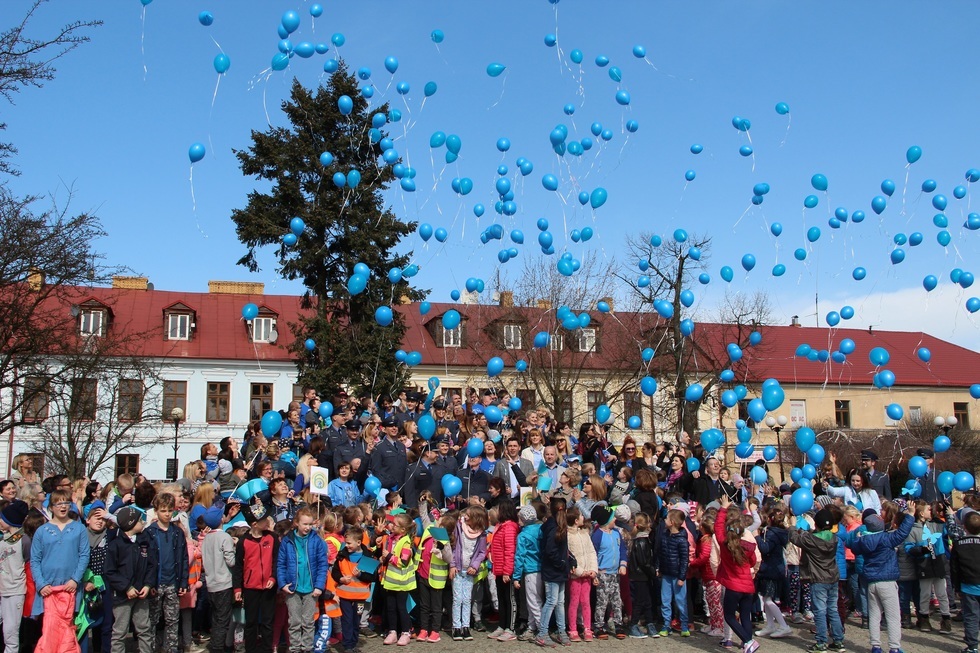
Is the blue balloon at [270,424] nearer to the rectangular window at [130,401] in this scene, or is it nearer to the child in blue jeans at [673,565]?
the child in blue jeans at [673,565]

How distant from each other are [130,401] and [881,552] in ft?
96.9

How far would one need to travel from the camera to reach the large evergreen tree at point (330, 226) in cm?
2562

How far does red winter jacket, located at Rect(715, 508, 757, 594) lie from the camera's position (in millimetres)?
9023

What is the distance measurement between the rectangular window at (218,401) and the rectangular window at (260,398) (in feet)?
3.57

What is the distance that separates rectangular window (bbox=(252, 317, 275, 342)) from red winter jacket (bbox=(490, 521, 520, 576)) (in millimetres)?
33866

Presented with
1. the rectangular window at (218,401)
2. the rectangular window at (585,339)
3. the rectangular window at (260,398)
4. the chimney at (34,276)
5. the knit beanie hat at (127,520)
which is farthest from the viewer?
the rectangular window at (260,398)

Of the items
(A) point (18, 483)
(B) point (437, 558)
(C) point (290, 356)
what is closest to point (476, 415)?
(B) point (437, 558)

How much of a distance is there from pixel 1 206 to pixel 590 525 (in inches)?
→ 446

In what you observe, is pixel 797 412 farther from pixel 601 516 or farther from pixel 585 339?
pixel 601 516

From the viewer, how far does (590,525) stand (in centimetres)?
996

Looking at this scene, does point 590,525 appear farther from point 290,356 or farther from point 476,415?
point 290,356

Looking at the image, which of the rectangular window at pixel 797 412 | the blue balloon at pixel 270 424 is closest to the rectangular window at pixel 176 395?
Result: the blue balloon at pixel 270 424

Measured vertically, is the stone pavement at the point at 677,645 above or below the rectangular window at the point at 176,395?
below

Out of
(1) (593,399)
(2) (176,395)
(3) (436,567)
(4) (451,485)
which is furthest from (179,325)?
(3) (436,567)
